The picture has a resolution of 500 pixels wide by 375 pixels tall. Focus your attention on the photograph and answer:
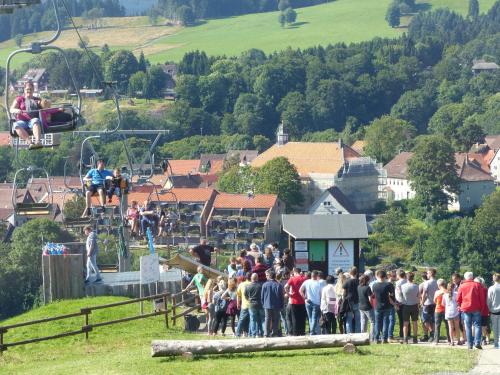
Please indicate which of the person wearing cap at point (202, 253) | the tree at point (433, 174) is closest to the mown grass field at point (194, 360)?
the person wearing cap at point (202, 253)

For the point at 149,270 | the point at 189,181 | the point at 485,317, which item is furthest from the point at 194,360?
the point at 189,181

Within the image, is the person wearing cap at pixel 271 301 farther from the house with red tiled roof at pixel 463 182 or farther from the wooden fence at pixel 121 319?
the house with red tiled roof at pixel 463 182

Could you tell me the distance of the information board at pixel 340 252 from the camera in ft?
124

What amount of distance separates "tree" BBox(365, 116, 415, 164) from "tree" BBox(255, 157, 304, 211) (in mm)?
31090

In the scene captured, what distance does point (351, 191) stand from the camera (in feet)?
537

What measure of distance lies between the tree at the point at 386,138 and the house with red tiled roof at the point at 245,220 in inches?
1690

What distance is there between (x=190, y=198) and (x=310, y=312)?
107900 millimetres

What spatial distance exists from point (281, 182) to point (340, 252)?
108175mm

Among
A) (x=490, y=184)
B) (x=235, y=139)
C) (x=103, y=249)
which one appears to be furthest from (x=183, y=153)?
(x=103, y=249)

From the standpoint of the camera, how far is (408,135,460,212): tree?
148500 millimetres

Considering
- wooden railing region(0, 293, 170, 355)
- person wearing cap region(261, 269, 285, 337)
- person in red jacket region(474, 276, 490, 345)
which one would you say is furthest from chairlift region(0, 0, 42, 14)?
person in red jacket region(474, 276, 490, 345)

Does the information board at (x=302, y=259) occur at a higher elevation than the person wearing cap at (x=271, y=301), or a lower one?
lower

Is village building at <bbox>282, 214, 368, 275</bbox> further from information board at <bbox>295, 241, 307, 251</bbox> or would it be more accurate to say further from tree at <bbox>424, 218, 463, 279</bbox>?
tree at <bbox>424, 218, 463, 279</bbox>

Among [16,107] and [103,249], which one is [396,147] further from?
[16,107]
